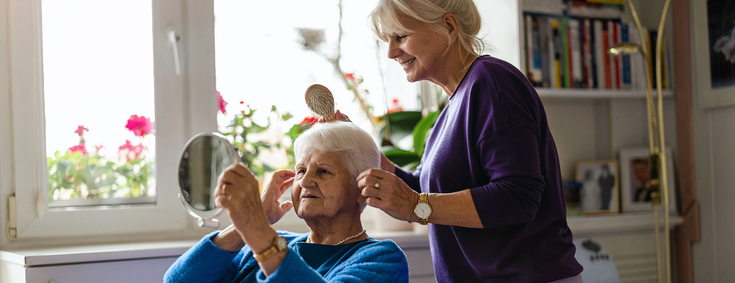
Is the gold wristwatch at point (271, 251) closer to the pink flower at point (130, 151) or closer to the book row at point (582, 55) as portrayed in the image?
the pink flower at point (130, 151)

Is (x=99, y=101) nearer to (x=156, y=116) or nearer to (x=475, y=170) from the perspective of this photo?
(x=156, y=116)

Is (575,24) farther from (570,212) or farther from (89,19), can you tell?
(89,19)

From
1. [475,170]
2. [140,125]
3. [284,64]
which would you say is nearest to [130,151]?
[140,125]

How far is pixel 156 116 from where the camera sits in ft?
6.80

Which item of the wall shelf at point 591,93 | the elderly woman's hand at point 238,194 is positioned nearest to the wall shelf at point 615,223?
the wall shelf at point 591,93

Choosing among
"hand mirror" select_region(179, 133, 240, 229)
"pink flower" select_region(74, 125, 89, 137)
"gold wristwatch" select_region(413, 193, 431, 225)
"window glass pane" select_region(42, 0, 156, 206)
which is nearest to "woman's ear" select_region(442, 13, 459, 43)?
"gold wristwatch" select_region(413, 193, 431, 225)

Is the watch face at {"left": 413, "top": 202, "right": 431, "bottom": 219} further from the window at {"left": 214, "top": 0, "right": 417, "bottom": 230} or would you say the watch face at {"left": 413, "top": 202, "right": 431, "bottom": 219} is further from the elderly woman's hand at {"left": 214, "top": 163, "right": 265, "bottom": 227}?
the window at {"left": 214, "top": 0, "right": 417, "bottom": 230}

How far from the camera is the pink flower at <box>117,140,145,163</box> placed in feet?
6.82

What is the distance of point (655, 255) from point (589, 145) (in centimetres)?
53

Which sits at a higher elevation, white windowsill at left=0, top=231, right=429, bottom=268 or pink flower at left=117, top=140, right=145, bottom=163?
pink flower at left=117, top=140, right=145, bottom=163

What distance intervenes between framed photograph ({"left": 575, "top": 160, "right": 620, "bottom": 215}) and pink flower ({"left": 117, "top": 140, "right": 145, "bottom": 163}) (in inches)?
69.0

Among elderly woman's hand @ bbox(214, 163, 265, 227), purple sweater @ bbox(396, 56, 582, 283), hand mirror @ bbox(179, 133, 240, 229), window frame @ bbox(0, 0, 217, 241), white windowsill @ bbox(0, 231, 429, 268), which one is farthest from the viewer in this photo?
window frame @ bbox(0, 0, 217, 241)

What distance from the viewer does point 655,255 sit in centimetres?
243

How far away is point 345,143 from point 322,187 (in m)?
0.12
